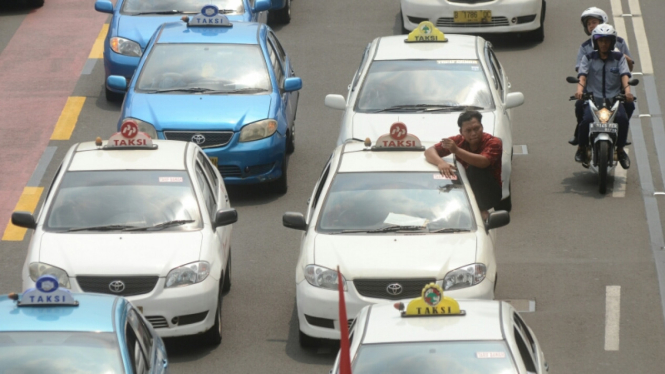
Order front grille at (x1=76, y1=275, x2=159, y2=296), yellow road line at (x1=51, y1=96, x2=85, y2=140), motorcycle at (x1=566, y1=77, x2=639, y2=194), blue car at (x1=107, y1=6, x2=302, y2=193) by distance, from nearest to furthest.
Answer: front grille at (x1=76, y1=275, x2=159, y2=296) < motorcycle at (x1=566, y1=77, x2=639, y2=194) < blue car at (x1=107, y1=6, x2=302, y2=193) < yellow road line at (x1=51, y1=96, x2=85, y2=140)

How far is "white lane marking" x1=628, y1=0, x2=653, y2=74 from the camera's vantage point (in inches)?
851

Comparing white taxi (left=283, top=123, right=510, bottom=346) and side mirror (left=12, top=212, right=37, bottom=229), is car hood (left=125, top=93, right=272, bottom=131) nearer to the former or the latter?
white taxi (left=283, top=123, right=510, bottom=346)

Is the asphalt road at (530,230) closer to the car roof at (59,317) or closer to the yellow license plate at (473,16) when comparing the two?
the yellow license plate at (473,16)

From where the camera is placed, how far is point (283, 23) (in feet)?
81.0

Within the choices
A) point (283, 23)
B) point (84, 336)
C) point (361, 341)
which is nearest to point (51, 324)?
point (84, 336)

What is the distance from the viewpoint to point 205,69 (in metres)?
17.3

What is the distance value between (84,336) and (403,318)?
1.92 metres

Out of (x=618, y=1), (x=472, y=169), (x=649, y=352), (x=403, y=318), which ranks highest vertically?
(x=403, y=318)

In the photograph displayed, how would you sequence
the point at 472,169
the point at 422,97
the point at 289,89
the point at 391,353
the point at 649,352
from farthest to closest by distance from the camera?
the point at 289,89 → the point at 422,97 → the point at 472,169 → the point at 649,352 → the point at 391,353

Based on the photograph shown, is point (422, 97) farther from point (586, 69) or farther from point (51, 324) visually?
point (51, 324)

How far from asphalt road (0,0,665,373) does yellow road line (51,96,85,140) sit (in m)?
0.14

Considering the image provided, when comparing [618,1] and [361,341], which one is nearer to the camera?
[361,341]

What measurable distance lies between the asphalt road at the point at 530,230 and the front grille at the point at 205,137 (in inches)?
31.5

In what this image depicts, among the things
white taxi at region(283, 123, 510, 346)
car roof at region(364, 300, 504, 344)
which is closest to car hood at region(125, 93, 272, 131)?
white taxi at region(283, 123, 510, 346)
